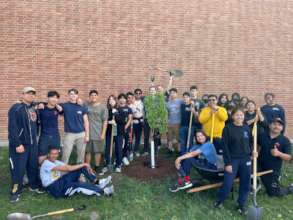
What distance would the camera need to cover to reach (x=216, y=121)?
6.39m

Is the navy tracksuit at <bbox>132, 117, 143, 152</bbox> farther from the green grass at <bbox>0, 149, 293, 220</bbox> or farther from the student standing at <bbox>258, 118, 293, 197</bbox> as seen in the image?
the student standing at <bbox>258, 118, 293, 197</bbox>

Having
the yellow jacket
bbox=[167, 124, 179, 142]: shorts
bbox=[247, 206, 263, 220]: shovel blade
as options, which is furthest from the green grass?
bbox=[167, 124, 179, 142]: shorts

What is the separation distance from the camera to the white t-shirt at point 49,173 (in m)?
5.59

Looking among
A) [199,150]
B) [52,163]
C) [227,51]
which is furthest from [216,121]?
[227,51]

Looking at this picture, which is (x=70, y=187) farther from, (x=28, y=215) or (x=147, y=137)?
(x=147, y=137)

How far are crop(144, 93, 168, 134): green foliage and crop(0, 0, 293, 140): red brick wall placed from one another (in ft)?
10.9

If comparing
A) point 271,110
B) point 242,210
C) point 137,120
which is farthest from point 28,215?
point 271,110

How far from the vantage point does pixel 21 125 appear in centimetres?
539

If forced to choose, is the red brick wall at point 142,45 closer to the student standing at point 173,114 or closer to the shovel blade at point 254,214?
the student standing at point 173,114

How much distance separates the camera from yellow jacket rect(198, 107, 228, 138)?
6.29 m

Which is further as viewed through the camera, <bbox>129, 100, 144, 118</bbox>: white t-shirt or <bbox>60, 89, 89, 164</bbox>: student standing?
<bbox>129, 100, 144, 118</bbox>: white t-shirt

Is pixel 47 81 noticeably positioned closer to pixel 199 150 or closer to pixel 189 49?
pixel 189 49

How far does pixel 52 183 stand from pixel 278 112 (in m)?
5.29

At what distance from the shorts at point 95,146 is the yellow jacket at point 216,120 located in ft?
7.04
